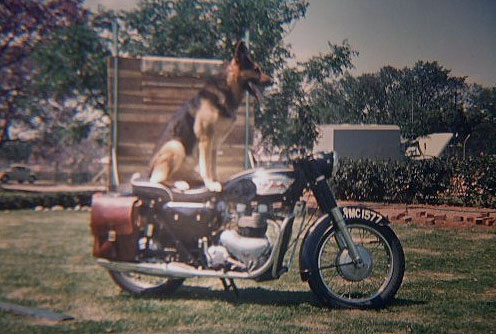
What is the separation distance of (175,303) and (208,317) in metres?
0.19

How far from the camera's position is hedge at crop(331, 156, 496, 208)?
6.43 ft

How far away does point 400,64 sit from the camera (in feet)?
6.64

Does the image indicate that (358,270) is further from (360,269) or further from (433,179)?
(433,179)

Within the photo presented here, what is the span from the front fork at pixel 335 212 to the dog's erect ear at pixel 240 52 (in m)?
0.57

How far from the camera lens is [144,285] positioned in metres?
2.23

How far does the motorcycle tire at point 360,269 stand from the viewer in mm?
2102

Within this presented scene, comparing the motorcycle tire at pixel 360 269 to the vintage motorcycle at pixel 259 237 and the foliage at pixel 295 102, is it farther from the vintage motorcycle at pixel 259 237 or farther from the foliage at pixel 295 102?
the foliage at pixel 295 102

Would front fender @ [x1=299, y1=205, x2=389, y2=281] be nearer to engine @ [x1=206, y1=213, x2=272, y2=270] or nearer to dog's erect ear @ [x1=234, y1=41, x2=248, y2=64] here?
engine @ [x1=206, y1=213, x2=272, y2=270]

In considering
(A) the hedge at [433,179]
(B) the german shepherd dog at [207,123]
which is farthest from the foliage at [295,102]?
(A) the hedge at [433,179]

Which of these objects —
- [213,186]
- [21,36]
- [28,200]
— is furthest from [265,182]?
[21,36]

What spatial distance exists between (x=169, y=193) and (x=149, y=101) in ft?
1.40

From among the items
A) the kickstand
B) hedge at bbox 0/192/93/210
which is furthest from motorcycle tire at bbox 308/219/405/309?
hedge at bbox 0/192/93/210

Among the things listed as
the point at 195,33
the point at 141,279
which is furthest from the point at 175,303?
the point at 195,33

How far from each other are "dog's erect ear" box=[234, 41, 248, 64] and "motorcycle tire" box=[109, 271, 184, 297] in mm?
942
